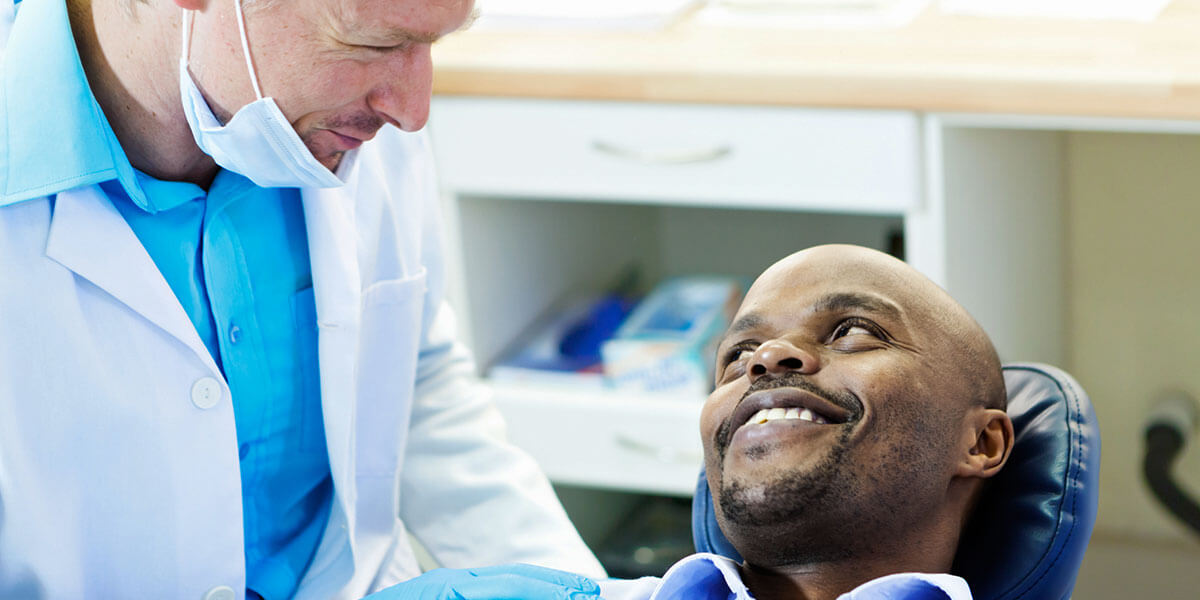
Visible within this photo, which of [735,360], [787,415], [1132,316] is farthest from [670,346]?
[1132,316]

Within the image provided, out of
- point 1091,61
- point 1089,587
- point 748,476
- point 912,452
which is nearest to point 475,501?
point 748,476

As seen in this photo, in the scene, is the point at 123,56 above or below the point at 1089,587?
above

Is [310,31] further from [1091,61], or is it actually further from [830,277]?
[1091,61]

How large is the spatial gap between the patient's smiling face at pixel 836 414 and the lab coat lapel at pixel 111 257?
48cm

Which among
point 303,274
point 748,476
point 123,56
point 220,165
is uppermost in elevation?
point 123,56

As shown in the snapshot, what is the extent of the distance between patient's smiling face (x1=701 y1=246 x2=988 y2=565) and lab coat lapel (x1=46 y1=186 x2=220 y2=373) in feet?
1.59

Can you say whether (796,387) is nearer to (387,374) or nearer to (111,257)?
(387,374)

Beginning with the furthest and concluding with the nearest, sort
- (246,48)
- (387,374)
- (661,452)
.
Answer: (661,452) → (387,374) → (246,48)

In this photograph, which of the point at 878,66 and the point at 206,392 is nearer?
the point at 206,392

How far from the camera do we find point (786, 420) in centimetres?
115

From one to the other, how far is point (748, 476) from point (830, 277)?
221 millimetres

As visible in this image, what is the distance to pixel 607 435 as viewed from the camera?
1890 mm

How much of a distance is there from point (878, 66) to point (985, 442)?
23.3 inches

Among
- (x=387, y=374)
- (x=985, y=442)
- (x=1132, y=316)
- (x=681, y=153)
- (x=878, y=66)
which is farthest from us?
(x=1132, y=316)
